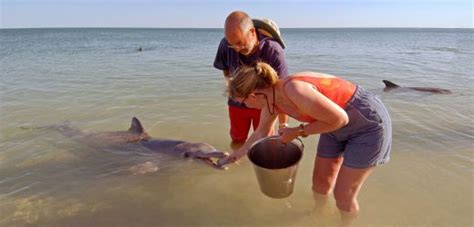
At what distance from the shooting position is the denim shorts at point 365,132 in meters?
3.01

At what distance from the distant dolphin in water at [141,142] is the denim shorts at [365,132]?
7.23ft

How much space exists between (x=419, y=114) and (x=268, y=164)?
510 centimetres

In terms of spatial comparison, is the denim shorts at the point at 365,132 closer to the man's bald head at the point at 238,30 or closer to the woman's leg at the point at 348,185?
the woman's leg at the point at 348,185

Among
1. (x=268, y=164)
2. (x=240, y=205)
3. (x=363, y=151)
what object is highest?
(x=363, y=151)

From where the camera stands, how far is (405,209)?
13.1 feet

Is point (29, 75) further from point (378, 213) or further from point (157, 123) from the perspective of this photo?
point (378, 213)

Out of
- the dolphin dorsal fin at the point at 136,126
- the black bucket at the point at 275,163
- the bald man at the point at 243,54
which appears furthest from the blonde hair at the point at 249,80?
the dolphin dorsal fin at the point at 136,126

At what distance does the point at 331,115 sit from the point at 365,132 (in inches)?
24.8

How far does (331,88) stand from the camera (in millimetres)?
2895

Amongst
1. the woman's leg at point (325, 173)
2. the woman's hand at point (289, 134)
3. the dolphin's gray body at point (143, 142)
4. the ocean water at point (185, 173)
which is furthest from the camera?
the dolphin's gray body at point (143, 142)

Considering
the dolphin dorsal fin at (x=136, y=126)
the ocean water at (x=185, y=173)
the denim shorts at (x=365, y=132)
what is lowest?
the ocean water at (x=185, y=173)

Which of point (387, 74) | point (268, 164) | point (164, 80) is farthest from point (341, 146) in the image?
point (387, 74)

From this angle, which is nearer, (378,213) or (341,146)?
(341,146)

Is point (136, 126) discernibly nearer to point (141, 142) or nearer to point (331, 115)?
point (141, 142)
